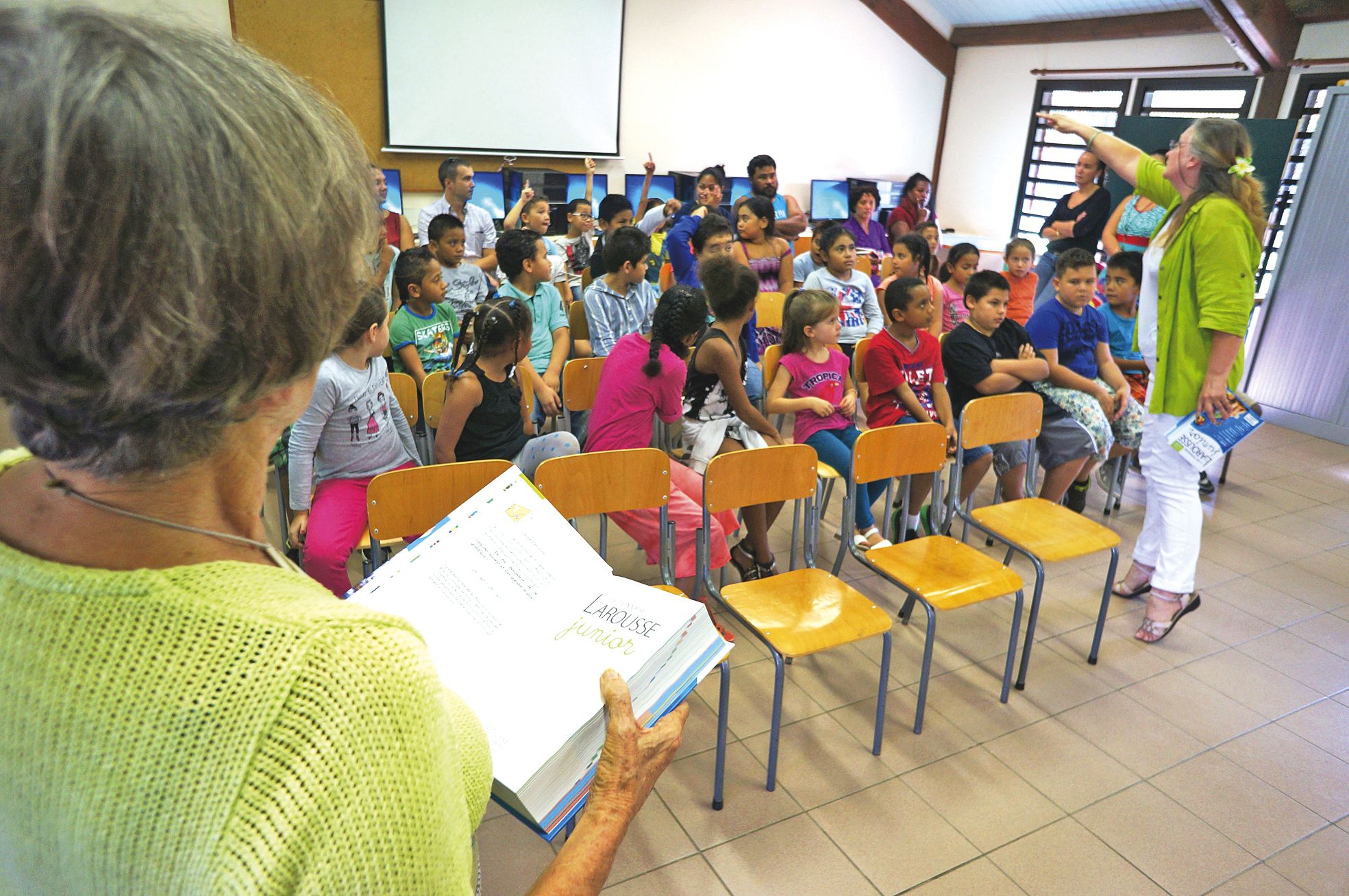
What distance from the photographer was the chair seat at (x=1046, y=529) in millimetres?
2713

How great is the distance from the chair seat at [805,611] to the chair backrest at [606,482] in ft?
1.23

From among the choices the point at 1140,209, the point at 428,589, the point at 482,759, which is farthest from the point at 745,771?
the point at 1140,209

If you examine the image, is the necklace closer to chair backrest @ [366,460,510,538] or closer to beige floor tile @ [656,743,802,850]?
chair backrest @ [366,460,510,538]

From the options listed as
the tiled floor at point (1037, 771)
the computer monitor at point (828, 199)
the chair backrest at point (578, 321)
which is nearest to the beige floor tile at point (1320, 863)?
the tiled floor at point (1037, 771)

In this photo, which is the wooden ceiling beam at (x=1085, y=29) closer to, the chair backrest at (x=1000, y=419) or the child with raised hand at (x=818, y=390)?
the chair backrest at (x=1000, y=419)

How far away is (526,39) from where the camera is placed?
6.75 meters

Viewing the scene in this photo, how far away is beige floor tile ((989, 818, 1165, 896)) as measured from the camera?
6.39ft

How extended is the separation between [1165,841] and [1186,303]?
1729mm

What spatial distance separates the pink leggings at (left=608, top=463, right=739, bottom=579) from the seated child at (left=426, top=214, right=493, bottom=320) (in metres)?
1.81

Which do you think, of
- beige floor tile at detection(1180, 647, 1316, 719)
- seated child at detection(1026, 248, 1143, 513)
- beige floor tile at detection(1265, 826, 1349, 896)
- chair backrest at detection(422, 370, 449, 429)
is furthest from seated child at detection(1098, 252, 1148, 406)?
chair backrest at detection(422, 370, 449, 429)

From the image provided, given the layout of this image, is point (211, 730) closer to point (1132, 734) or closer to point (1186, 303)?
point (1132, 734)

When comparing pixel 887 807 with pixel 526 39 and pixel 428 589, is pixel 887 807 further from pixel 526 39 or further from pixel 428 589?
pixel 526 39

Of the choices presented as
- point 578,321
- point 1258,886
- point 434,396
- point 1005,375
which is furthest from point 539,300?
point 1258,886

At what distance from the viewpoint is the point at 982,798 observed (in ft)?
7.26
